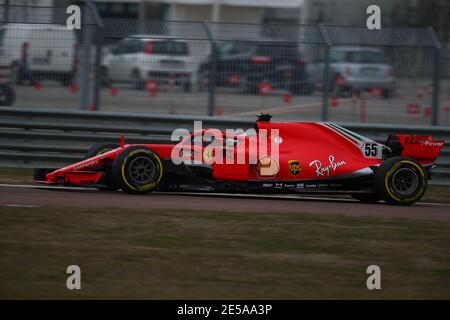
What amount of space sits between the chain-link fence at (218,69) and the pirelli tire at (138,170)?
343 centimetres

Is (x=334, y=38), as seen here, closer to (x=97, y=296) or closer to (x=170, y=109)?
(x=170, y=109)

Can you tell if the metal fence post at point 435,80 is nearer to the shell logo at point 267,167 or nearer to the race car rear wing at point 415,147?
the race car rear wing at point 415,147

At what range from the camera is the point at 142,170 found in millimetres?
10148

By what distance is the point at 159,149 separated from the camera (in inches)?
407

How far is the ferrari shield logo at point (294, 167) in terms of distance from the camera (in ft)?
33.8

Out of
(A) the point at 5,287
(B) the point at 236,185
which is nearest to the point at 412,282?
(A) the point at 5,287

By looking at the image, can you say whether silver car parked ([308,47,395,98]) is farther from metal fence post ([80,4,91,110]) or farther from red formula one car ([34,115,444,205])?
metal fence post ([80,4,91,110])

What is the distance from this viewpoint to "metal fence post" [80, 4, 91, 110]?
13172mm

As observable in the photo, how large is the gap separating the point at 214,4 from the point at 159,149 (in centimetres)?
2144

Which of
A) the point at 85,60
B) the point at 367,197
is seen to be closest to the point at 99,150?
the point at 85,60

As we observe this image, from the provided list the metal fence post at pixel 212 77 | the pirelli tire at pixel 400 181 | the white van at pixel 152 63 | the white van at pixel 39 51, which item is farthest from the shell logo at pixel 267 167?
the white van at pixel 39 51

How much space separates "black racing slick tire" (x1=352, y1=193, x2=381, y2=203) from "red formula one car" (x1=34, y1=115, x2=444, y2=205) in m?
0.03

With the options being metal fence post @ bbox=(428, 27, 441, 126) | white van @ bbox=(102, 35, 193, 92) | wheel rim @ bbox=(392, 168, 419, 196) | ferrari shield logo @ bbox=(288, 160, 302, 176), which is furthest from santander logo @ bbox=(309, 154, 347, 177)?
white van @ bbox=(102, 35, 193, 92)

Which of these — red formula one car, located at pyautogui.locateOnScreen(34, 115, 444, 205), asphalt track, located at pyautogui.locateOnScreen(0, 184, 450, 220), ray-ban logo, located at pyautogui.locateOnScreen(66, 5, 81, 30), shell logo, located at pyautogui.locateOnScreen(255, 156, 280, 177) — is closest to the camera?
asphalt track, located at pyautogui.locateOnScreen(0, 184, 450, 220)
